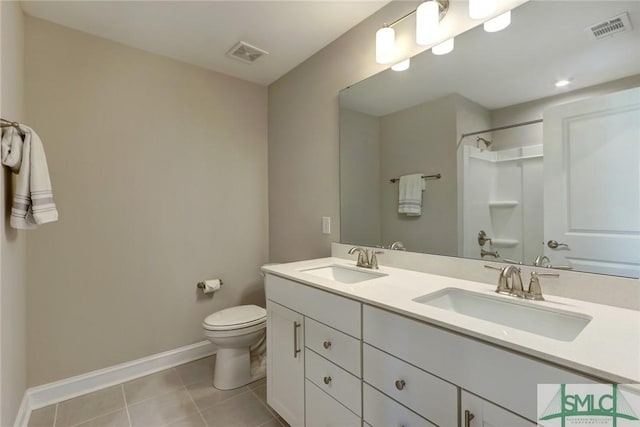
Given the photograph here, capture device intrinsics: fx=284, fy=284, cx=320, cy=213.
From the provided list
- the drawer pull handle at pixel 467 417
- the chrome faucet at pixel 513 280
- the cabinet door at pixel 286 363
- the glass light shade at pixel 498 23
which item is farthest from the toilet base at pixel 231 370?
the glass light shade at pixel 498 23

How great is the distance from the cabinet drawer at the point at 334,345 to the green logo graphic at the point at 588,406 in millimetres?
574

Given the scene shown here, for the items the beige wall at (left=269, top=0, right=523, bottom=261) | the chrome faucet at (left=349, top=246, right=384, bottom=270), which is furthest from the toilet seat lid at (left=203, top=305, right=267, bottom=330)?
the chrome faucet at (left=349, top=246, right=384, bottom=270)

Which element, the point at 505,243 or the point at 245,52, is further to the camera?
the point at 245,52

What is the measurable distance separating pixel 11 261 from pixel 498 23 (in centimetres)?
253

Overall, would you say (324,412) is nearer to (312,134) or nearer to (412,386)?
(412,386)

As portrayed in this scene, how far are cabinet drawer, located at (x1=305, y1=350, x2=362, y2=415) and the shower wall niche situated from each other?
2.52 feet

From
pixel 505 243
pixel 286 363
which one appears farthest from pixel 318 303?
pixel 505 243

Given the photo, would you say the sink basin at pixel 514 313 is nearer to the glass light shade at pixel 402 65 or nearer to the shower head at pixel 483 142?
the shower head at pixel 483 142

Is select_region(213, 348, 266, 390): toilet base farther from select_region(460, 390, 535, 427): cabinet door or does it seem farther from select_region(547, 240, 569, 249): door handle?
select_region(547, 240, 569, 249): door handle

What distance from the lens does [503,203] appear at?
1.21m

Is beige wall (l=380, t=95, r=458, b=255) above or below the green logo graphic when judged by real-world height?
above

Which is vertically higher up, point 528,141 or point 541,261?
point 528,141

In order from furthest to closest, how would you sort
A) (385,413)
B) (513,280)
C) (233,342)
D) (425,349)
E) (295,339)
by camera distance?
(233,342) → (295,339) → (513,280) → (385,413) → (425,349)

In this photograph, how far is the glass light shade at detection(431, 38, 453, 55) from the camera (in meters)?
1.40
